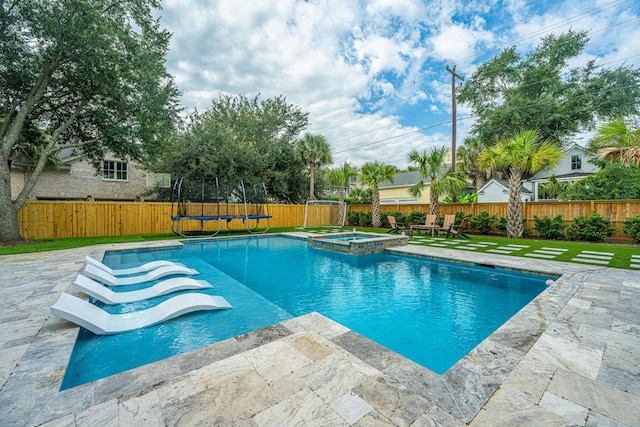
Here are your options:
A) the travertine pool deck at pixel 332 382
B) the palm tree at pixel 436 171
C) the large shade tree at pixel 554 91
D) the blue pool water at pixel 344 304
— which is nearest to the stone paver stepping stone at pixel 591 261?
the blue pool water at pixel 344 304

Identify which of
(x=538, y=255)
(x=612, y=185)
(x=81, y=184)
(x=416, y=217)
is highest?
(x=612, y=185)

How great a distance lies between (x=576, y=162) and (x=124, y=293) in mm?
24791

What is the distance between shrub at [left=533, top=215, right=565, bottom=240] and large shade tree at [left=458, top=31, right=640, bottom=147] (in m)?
8.95

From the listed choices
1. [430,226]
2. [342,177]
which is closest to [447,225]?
[430,226]

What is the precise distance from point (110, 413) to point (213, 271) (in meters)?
4.52

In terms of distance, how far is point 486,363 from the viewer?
2004mm

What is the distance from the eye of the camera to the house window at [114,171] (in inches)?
607

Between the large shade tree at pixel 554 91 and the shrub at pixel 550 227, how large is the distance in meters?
8.95

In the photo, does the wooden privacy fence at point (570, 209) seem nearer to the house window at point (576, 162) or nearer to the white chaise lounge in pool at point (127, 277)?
the house window at point (576, 162)

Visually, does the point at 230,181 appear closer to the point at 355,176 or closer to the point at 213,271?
the point at 355,176

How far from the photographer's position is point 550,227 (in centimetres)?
1012

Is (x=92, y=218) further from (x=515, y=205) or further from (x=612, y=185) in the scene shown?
(x=612, y=185)

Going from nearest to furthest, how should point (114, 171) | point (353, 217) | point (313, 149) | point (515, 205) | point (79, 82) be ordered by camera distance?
point (79, 82), point (515, 205), point (114, 171), point (313, 149), point (353, 217)

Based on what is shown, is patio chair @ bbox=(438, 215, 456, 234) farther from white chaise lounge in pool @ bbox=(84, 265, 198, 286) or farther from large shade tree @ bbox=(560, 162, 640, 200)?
white chaise lounge in pool @ bbox=(84, 265, 198, 286)
